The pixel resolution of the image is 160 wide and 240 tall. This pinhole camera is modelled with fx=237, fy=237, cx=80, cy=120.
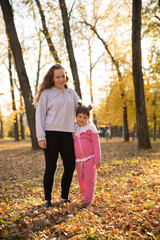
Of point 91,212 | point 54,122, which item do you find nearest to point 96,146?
point 54,122

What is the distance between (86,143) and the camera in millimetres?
3820

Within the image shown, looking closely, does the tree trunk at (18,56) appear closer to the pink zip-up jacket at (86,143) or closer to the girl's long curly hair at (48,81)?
the girl's long curly hair at (48,81)

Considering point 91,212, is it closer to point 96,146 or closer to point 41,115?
point 96,146

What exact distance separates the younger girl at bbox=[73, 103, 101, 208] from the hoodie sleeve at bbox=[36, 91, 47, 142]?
0.55 metres

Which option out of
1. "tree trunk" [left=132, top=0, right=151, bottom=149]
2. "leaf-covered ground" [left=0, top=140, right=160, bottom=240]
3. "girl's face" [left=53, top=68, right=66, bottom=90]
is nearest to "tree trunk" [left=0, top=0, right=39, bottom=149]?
"tree trunk" [left=132, top=0, right=151, bottom=149]

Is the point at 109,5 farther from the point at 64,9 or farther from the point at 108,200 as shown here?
the point at 108,200

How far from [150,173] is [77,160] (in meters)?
2.89

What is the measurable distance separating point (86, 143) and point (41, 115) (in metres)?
0.85

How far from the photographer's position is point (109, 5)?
15.9 meters

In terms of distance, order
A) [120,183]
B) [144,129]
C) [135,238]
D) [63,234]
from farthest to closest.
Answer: [144,129] < [120,183] < [63,234] < [135,238]

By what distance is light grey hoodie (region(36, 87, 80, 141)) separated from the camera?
3.67 metres

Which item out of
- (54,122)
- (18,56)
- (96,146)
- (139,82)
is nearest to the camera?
(54,122)

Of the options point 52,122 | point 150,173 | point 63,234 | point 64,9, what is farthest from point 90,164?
point 64,9

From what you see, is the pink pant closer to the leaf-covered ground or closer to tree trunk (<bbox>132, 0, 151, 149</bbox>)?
the leaf-covered ground
